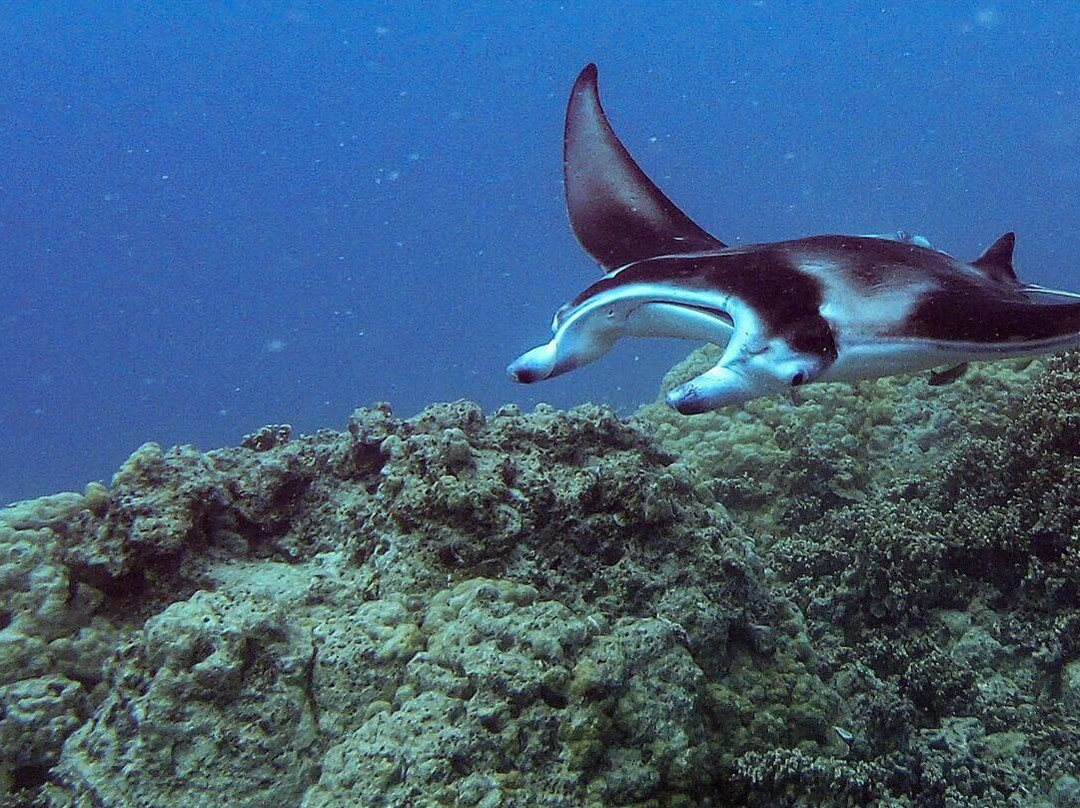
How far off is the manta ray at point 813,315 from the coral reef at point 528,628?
670 mm

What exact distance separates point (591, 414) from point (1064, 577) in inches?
87.2

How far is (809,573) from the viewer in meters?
3.97

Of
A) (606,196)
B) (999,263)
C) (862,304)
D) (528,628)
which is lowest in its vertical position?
(528,628)

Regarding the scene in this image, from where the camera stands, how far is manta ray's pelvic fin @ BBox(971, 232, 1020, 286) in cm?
333

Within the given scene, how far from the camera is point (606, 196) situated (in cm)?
438

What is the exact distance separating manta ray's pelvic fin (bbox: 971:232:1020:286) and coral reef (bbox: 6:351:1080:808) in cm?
86

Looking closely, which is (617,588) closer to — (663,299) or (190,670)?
(663,299)

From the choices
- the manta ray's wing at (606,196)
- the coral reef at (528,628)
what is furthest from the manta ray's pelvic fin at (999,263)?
the manta ray's wing at (606,196)

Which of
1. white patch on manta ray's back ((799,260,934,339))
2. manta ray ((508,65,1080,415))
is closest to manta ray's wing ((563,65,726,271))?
manta ray ((508,65,1080,415))

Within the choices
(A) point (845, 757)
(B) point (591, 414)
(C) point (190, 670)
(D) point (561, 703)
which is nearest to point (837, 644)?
(A) point (845, 757)

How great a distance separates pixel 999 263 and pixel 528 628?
8.97ft

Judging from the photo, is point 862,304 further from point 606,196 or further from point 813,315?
point 606,196

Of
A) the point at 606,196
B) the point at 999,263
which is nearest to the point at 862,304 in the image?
the point at 999,263

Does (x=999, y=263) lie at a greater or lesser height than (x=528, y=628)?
greater
